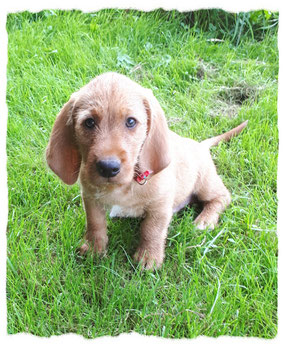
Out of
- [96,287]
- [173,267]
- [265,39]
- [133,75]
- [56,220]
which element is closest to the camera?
[96,287]

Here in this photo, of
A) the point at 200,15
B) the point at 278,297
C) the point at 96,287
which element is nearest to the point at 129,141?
the point at 96,287

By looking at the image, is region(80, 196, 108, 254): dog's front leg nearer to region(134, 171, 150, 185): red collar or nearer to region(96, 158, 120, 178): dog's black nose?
region(134, 171, 150, 185): red collar

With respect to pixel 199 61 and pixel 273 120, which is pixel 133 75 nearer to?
pixel 199 61

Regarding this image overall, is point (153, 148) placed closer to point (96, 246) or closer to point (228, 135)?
point (96, 246)

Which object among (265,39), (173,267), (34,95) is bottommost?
(173,267)

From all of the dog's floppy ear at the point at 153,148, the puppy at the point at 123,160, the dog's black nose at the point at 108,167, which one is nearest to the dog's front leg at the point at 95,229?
the puppy at the point at 123,160

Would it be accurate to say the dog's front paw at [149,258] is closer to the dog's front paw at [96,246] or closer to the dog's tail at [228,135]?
the dog's front paw at [96,246]

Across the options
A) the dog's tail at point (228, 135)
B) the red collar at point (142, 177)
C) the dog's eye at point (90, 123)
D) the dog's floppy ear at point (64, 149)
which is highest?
the dog's eye at point (90, 123)
